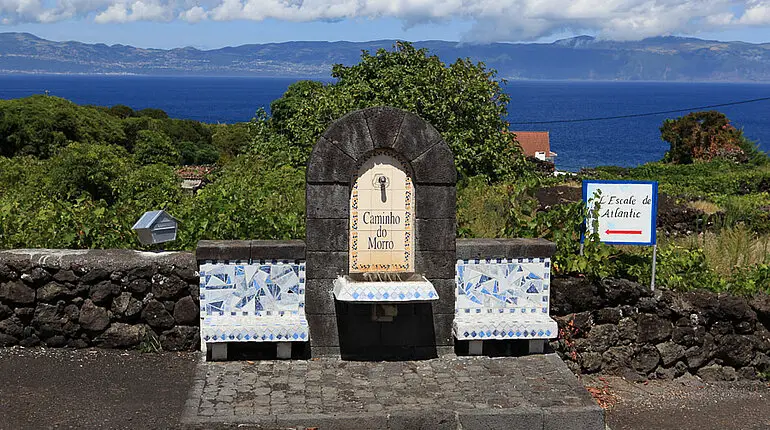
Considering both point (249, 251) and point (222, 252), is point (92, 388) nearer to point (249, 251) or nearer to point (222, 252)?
point (222, 252)

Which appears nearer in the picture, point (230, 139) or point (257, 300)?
point (257, 300)

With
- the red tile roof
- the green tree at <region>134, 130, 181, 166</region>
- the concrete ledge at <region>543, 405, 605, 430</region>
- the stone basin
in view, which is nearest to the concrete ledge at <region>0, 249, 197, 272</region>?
the stone basin

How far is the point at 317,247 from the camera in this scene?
7754 millimetres

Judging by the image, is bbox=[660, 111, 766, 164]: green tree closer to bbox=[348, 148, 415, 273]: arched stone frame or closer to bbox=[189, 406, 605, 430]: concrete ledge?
bbox=[348, 148, 415, 273]: arched stone frame

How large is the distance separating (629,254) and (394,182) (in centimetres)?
289

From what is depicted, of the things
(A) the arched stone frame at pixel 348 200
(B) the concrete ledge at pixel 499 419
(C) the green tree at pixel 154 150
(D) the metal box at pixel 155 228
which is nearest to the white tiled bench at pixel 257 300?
(A) the arched stone frame at pixel 348 200

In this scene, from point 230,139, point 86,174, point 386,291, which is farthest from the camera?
point 230,139

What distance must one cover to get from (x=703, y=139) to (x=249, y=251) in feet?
125

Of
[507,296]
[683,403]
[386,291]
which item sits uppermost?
[386,291]

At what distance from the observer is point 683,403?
8062 millimetres

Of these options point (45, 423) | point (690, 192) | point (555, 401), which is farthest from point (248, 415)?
point (690, 192)

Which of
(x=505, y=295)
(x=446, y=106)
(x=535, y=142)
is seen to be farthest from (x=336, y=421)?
(x=535, y=142)

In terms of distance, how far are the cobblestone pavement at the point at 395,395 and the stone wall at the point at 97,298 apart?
721mm

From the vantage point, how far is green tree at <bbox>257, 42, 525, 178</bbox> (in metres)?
19.7
